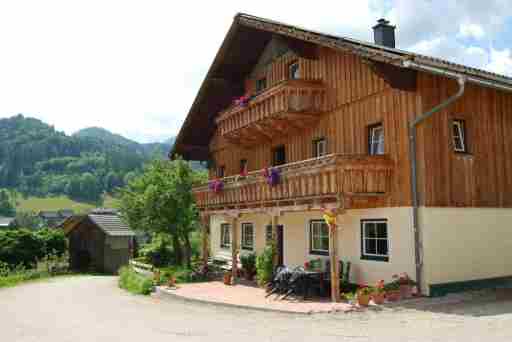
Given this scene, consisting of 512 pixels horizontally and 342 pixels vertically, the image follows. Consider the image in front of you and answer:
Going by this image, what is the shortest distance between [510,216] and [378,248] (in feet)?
→ 12.9

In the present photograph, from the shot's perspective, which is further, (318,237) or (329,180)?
(318,237)

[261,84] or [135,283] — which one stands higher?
[261,84]

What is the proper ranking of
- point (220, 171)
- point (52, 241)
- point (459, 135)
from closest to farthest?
point (459, 135)
point (220, 171)
point (52, 241)

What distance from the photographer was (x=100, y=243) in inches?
1385

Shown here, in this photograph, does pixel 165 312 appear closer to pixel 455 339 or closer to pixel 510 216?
pixel 455 339

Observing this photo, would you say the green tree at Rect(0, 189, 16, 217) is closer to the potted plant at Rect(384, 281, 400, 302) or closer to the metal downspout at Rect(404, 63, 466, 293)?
the potted plant at Rect(384, 281, 400, 302)

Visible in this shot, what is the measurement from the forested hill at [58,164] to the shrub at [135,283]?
10528 cm

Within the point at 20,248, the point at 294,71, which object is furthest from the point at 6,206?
the point at 294,71

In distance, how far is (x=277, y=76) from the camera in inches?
771

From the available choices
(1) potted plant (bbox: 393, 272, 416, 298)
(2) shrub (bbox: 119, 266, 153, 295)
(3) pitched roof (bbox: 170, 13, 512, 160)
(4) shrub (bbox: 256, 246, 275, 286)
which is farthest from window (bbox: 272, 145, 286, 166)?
(1) potted plant (bbox: 393, 272, 416, 298)

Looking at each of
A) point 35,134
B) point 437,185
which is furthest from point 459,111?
point 35,134

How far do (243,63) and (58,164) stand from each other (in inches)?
5638

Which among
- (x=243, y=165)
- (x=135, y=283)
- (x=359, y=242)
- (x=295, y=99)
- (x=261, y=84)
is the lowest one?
(x=135, y=283)

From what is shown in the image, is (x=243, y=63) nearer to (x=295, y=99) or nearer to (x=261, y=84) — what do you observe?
(x=261, y=84)
